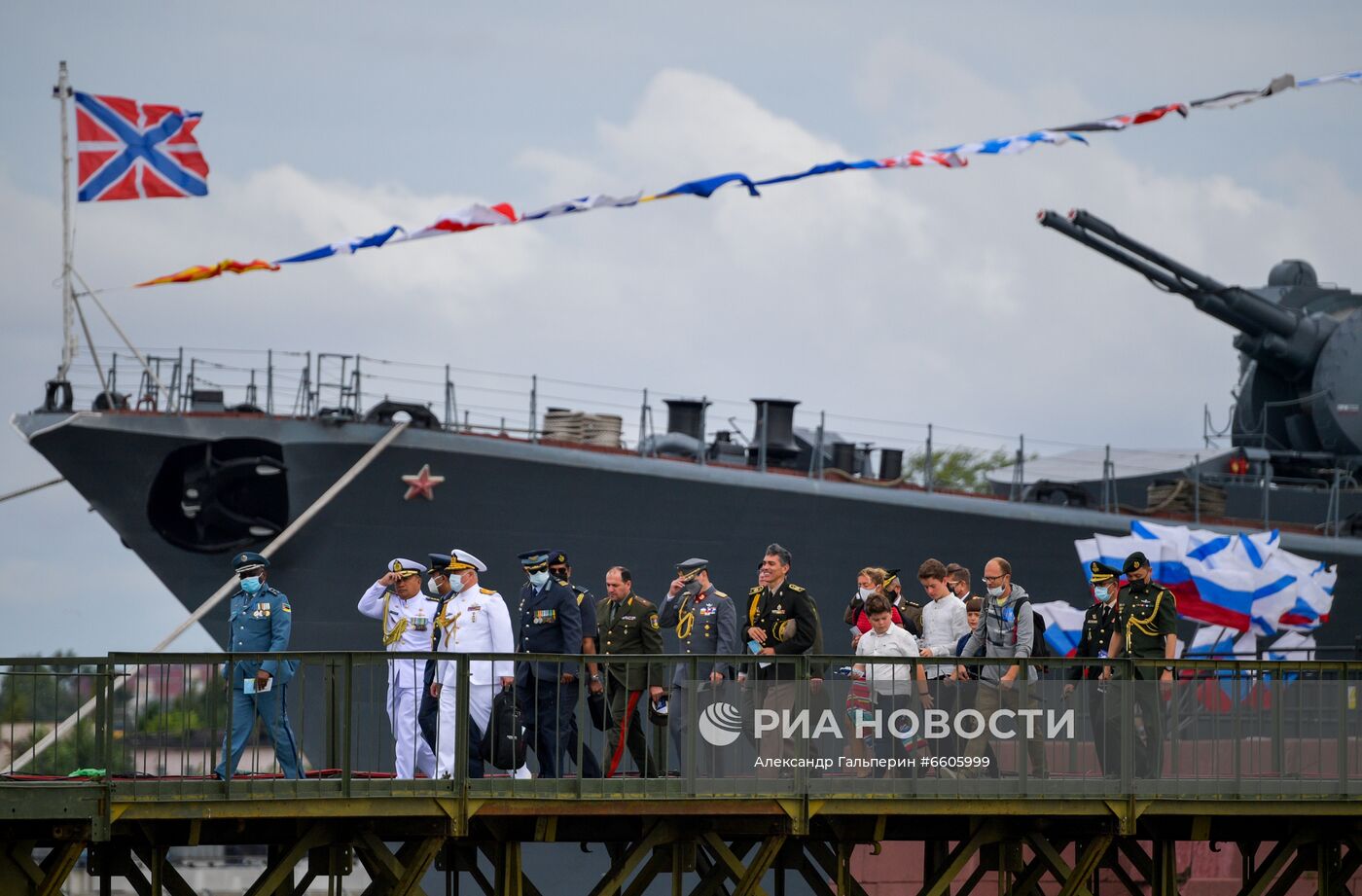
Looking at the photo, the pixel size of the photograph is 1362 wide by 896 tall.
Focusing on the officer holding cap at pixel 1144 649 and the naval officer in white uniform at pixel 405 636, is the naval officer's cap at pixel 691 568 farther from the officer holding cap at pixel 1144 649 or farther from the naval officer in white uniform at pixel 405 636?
the officer holding cap at pixel 1144 649

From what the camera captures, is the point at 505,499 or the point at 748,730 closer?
the point at 748,730

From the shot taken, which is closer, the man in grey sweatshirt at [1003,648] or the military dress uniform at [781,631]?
the military dress uniform at [781,631]

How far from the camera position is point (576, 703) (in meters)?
10.9

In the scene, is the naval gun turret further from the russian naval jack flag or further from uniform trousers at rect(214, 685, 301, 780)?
uniform trousers at rect(214, 685, 301, 780)

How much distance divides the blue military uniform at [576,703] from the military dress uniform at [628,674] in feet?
0.34

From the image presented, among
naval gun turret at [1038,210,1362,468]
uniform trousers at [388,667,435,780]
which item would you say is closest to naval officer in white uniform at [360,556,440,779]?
uniform trousers at [388,667,435,780]

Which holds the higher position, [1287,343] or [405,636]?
[1287,343]

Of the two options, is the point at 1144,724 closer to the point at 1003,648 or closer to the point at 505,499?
the point at 1003,648

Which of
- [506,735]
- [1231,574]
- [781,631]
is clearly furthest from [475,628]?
[1231,574]

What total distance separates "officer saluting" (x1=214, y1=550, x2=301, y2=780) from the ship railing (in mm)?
63

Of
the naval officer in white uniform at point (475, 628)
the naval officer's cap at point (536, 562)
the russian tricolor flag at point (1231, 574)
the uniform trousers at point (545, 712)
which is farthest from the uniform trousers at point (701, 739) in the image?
the russian tricolor flag at point (1231, 574)

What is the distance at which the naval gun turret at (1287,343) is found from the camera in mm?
24141

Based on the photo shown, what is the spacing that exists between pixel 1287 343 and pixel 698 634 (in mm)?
15813

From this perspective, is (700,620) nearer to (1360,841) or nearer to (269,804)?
(269,804)
